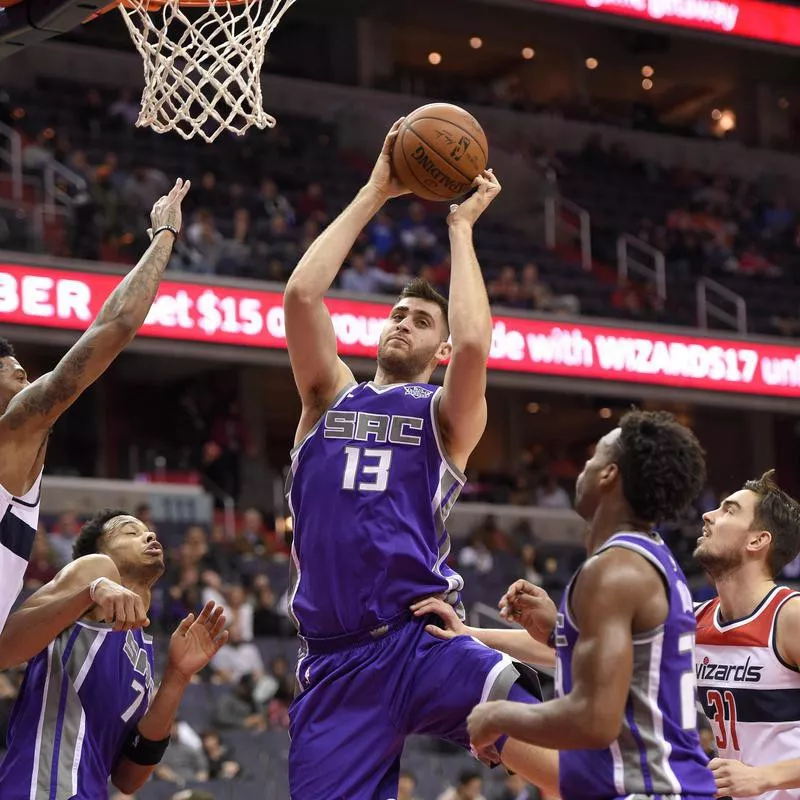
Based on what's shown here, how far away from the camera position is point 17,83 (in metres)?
20.1

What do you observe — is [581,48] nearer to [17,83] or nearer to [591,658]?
[17,83]

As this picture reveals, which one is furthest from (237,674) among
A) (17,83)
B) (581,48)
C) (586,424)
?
(581,48)

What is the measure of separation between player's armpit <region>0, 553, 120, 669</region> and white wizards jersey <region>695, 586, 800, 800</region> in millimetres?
2205

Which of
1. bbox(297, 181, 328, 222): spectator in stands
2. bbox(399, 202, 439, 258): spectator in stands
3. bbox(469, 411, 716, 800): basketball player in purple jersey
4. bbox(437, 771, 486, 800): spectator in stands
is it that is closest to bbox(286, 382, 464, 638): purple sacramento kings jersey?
bbox(469, 411, 716, 800): basketball player in purple jersey

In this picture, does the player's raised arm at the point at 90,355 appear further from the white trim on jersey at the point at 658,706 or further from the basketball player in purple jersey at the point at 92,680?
the white trim on jersey at the point at 658,706

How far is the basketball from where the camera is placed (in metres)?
5.27

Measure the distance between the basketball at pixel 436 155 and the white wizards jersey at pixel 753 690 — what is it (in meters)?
1.85

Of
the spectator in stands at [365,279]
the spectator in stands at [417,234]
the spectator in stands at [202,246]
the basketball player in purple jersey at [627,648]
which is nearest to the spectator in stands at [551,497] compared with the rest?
the spectator in stands at [417,234]

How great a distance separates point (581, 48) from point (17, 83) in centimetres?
1023

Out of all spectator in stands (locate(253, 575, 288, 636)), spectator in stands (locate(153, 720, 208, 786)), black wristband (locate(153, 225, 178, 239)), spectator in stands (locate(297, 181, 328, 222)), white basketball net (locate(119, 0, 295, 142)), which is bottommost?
spectator in stands (locate(153, 720, 208, 786))

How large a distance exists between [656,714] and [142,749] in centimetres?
226

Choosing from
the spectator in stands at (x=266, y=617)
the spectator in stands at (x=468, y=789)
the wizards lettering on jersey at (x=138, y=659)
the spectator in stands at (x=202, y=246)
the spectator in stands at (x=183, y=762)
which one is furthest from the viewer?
the spectator in stands at (x=202, y=246)

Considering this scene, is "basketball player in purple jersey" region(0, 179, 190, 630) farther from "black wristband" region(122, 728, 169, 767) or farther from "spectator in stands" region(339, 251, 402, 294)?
"spectator in stands" region(339, 251, 402, 294)

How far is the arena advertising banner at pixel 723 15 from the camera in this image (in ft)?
64.8
